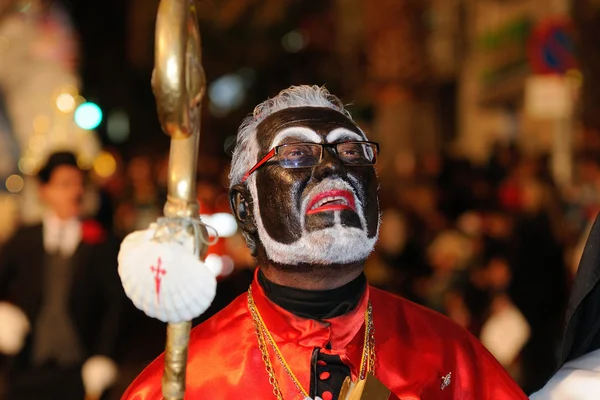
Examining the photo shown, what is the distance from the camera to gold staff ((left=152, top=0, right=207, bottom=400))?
3293mm

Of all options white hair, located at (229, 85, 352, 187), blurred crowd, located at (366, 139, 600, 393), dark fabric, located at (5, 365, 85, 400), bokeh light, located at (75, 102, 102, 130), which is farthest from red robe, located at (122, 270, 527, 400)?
bokeh light, located at (75, 102, 102, 130)

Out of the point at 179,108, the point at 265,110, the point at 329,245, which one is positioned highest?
the point at 179,108

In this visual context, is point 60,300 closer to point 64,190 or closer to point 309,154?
point 64,190

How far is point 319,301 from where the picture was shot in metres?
4.04

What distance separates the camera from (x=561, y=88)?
40.8ft

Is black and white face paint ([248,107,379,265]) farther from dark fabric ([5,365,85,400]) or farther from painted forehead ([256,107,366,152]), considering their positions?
dark fabric ([5,365,85,400])

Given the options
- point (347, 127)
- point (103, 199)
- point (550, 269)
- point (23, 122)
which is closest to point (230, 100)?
point (23, 122)

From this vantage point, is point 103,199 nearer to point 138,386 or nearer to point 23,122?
point 23,122

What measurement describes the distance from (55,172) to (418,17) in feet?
73.9

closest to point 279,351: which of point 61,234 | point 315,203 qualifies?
point 315,203

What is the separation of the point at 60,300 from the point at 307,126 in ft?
10.3

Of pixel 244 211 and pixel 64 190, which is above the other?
pixel 244 211

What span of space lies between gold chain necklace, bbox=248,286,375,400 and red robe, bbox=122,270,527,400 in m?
0.01

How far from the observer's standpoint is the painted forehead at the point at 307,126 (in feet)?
13.5
